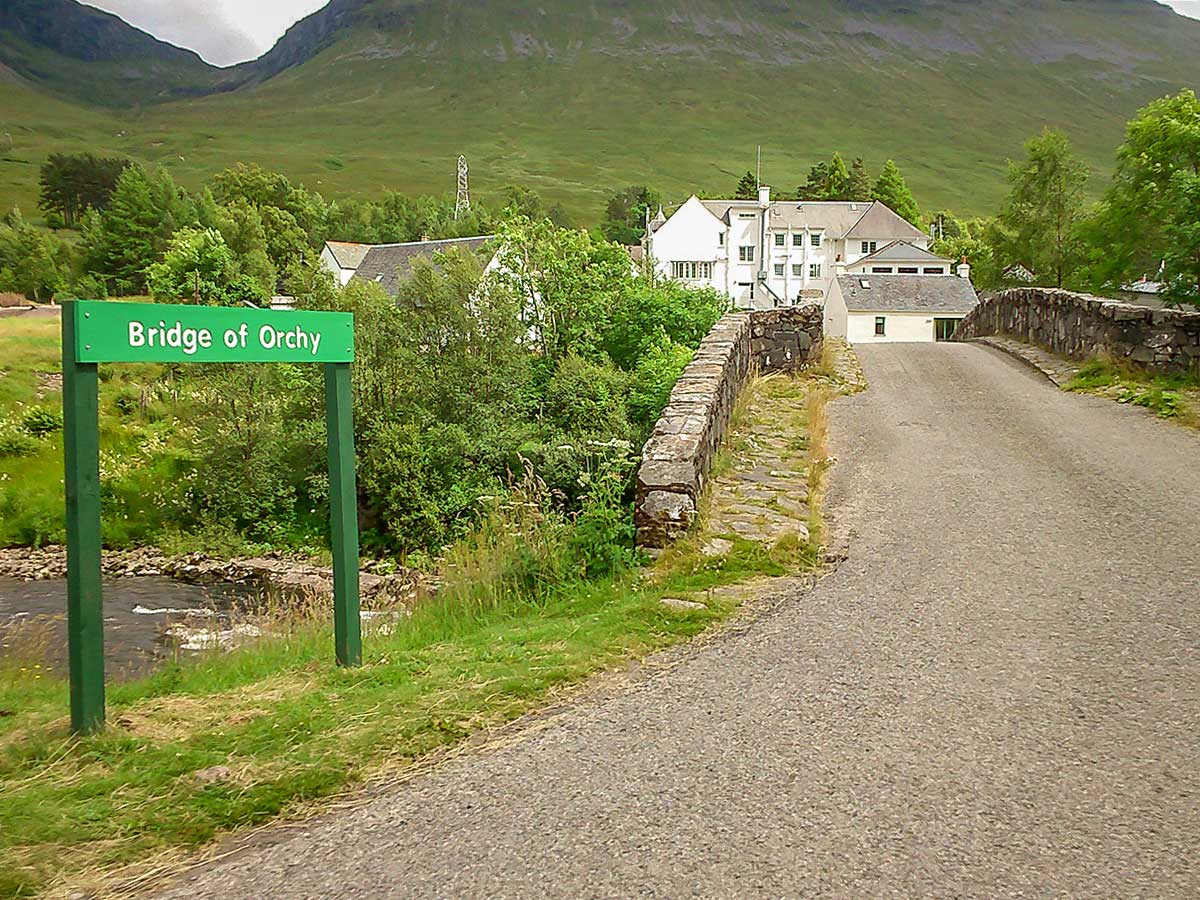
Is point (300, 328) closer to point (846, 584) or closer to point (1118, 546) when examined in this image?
point (846, 584)

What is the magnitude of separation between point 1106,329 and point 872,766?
43.7 feet

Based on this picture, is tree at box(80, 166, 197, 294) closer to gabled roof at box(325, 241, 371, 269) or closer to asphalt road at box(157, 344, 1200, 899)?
gabled roof at box(325, 241, 371, 269)

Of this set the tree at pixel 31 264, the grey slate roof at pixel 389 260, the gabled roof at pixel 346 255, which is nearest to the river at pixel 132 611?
the grey slate roof at pixel 389 260

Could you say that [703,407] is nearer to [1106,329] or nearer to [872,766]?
[872,766]

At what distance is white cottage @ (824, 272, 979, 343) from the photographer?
2299 inches

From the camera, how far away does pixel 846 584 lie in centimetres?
703

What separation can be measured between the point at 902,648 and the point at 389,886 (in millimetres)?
3239

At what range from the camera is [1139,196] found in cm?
3888

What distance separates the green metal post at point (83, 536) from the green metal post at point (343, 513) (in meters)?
1.32

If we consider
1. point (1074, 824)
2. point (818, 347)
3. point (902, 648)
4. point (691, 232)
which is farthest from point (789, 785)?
point (691, 232)

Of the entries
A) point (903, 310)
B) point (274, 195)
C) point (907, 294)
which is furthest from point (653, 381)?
point (274, 195)

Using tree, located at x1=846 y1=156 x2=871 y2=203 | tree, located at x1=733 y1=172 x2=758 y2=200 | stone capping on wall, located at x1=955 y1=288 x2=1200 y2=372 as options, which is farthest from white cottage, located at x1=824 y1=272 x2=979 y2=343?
tree, located at x1=733 y1=172 x2=758 y2=200

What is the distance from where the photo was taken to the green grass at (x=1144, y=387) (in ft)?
41.1

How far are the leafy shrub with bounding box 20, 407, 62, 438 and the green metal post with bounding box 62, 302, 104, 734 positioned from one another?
33.1m
